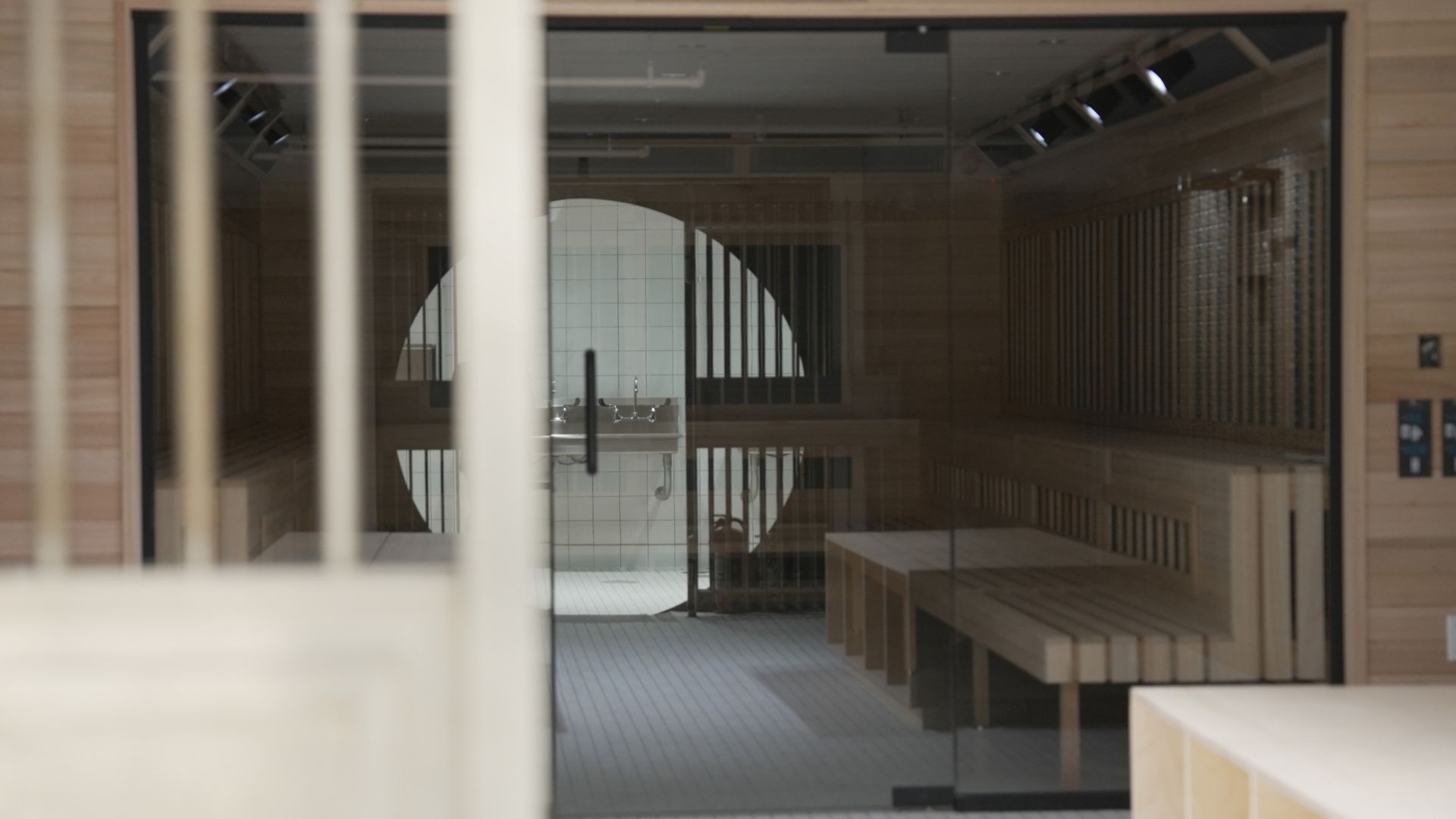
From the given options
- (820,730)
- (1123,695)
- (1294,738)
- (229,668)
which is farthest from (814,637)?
(229,668)

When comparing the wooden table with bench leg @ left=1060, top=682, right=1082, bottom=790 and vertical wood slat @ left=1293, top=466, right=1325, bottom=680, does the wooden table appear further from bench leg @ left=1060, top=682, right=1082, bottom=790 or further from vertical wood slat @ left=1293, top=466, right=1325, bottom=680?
vertical wood slat @ left=1293, top=466, right=1325, bottom=680

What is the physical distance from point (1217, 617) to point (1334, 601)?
266 millimetres

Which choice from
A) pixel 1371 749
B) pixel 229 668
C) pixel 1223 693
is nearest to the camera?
pixel 229 668

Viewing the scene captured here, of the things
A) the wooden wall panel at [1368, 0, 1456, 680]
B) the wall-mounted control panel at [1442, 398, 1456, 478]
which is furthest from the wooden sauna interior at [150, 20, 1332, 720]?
the wall-mounted control panel at [1442, 398, 1456, 478]

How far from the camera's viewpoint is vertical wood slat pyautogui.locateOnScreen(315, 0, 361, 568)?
1.33 metres

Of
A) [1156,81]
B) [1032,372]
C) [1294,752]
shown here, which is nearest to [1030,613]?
[1032,372]

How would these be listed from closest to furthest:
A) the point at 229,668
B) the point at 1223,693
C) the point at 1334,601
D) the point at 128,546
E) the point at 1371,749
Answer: the point at 229,668, the point at 1371,749, the point at 1223,693, the point at 128,546, the point at 1334,601

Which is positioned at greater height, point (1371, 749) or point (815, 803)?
point (1371, 749)

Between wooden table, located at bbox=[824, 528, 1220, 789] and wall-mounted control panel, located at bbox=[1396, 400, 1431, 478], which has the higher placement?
wall-mounted control panel, located at bbox=[1396, 400, 1431, 478]

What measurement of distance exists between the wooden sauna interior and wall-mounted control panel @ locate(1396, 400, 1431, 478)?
0.55ft

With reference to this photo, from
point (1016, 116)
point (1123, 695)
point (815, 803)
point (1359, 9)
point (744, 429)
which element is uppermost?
point (1359, 9)

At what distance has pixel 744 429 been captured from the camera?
11.9 feet

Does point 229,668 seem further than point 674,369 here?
No

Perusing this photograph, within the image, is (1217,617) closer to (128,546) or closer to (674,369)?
(674,369)
